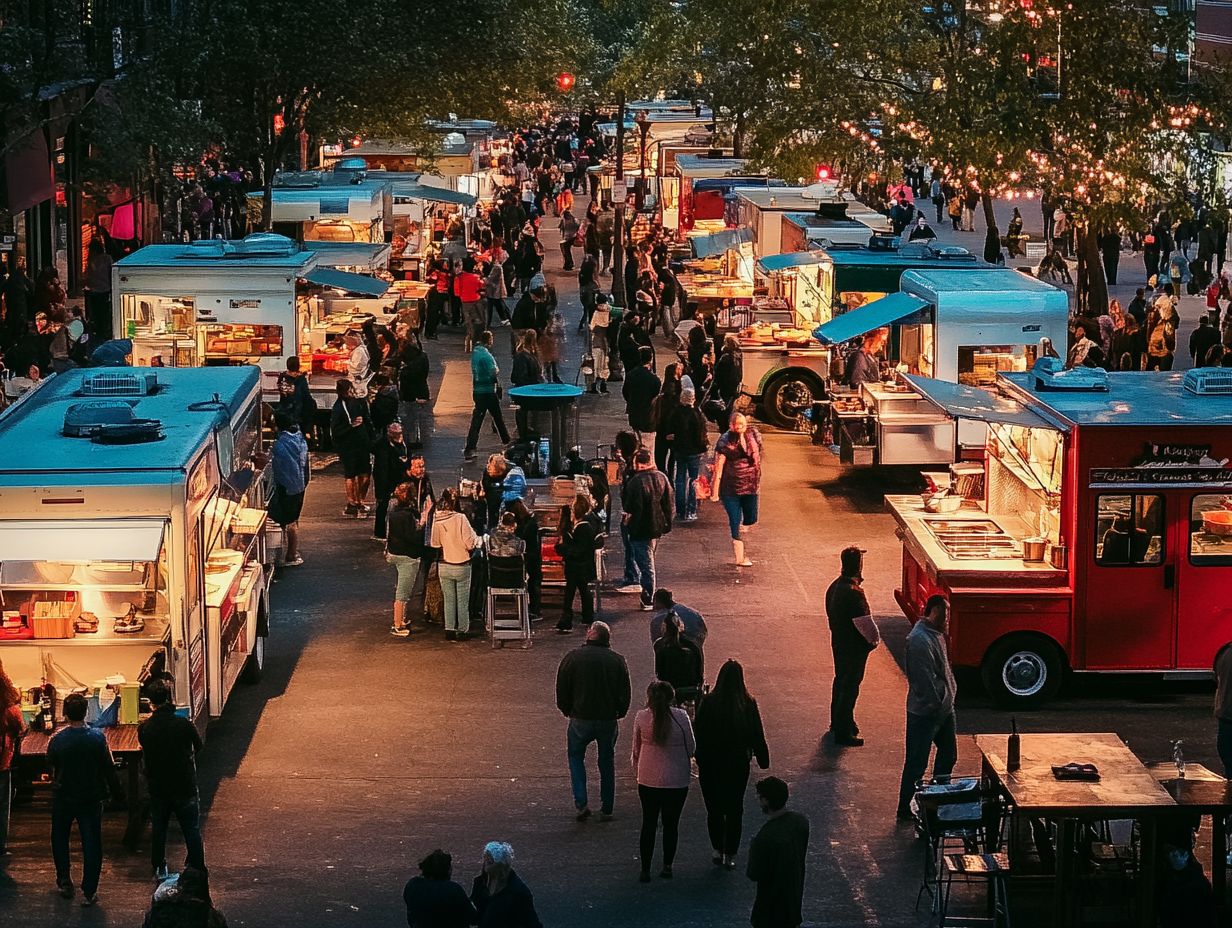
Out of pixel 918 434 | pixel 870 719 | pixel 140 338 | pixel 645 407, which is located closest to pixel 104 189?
pixel 140 338

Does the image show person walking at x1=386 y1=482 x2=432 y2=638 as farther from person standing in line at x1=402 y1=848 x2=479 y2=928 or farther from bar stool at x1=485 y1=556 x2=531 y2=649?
person standing in line at x1=402 y1=848 x2=479 y2=928

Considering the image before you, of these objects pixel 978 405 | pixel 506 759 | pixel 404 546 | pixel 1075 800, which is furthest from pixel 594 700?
pixel 978 405

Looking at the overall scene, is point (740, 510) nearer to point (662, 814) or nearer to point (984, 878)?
point (662, 814)

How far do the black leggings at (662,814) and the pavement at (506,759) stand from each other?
0.21 m

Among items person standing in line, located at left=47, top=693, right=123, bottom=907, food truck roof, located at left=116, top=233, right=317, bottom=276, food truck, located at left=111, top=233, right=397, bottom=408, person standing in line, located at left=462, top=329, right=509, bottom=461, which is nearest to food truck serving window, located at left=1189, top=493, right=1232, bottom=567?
person standing in line, located at left=47, top=693, right=123, bottom=907

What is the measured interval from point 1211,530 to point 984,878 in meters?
4.79

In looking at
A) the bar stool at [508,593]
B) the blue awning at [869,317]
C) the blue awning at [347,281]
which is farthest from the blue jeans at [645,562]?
the blue awning at [347,281]

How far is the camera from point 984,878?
1166 centimetres

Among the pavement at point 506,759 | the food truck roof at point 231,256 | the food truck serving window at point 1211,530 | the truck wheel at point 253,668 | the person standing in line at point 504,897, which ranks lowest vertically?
the pavement at point 506,759

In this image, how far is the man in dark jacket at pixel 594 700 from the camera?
1305 cm

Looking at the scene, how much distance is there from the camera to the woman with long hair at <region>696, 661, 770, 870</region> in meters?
12.2

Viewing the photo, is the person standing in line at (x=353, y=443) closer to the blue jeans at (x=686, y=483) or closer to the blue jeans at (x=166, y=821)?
the blue jeans at (x=686, y=483)

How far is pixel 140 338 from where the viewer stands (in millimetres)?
25812

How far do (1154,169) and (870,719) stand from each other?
17.7m
